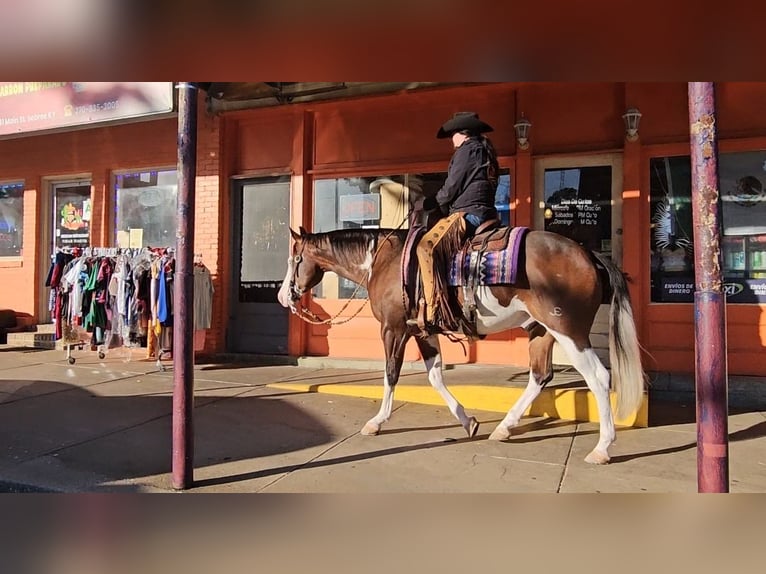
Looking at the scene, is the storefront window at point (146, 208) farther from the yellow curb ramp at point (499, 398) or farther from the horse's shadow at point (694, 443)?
the horse's shadow at point (694, 443)

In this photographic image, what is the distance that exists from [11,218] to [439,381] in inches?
391

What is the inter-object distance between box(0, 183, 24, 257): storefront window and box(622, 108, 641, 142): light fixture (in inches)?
416

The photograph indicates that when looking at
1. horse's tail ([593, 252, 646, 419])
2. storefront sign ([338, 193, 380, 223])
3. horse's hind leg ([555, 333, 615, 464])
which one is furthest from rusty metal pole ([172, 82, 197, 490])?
storefront sign ([338, 193, 380, 223])

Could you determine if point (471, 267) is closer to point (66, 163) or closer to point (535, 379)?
point (535, 379)

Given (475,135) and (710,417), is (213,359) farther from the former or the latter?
(710,417)

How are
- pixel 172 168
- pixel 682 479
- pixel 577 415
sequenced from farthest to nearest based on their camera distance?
1. pixel 172 168
2. pixel 577 415
3. pixel 682 479

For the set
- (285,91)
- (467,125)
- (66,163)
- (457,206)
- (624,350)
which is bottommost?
(624,350)

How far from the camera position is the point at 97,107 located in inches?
322

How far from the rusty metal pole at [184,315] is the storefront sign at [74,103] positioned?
13.5 feet

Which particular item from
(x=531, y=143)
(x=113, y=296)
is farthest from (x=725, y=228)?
(x=113, y=296)

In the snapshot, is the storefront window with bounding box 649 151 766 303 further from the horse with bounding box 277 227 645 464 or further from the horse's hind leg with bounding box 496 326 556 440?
the horse's hind leg with bounding box 496 326 556 440

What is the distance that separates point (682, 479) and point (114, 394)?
19.0ft
